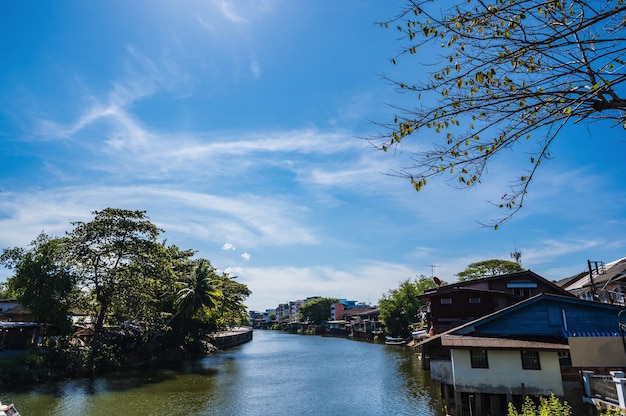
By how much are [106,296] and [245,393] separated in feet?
60.7

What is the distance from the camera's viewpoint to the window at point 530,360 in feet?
53.2

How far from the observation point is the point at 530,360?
53.6 ft

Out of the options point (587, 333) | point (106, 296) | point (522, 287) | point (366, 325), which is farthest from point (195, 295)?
point (366, 325)

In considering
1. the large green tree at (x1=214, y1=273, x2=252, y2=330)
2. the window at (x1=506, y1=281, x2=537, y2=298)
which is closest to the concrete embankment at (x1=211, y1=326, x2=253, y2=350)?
the large green tree at (x1=214, y1=273, x2=252, y2=330)

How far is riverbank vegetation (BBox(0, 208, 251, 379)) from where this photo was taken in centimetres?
3152

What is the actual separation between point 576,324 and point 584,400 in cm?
384

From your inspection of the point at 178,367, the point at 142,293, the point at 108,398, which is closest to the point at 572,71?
the point at 108,398

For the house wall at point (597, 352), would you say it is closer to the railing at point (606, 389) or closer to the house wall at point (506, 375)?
the railing at point (606, 389)

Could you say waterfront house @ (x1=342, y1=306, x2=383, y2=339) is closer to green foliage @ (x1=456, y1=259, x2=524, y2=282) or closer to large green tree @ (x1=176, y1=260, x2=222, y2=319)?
green foliage @ (x1=456, y1=259, x2=524, y2=282)

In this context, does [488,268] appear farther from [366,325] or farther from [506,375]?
[506,375]

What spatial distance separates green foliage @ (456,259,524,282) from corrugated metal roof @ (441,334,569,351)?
52.5 meters

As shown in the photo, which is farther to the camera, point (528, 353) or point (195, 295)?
point (195, 295)

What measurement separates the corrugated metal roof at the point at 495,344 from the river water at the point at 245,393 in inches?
238

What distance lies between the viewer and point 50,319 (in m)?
32.1
